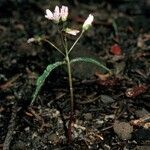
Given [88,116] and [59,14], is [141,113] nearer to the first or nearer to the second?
[88,116]

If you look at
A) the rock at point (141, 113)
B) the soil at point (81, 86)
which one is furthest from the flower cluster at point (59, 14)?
the rock at point (141, 113)

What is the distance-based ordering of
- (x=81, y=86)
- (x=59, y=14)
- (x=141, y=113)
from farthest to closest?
(x=81, y=86) → (x=141, y=113) → (x=59, y=14)

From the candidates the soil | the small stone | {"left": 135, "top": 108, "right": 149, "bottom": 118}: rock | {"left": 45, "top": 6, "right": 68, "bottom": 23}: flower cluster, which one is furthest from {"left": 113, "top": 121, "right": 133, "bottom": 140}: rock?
{"left": 45, "top": 6, "right": 68, "bottom": 23}: flower cluster

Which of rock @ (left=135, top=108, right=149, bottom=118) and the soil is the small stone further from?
rock @ (left=135, top=108, right=149, bottom=118)

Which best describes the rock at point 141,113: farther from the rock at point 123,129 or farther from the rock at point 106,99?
the rock at point 106,99

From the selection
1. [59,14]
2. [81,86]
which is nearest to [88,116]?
[81,86]

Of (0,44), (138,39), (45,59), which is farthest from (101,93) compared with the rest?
(0,44)

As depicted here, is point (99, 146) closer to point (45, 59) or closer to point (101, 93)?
point (101, 93)
